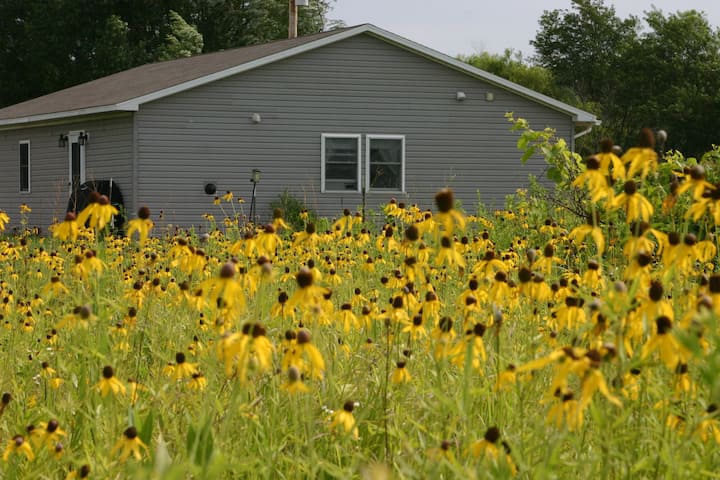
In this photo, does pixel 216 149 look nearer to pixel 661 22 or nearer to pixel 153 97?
pixel 153 97

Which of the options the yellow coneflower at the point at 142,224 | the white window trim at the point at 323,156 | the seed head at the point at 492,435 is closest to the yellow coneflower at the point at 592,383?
the seed head at the point at 492,435

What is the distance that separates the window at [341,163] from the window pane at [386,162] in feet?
1.02

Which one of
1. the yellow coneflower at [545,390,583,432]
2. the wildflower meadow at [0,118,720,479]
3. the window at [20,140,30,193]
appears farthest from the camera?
the window at [20,140,30,193]

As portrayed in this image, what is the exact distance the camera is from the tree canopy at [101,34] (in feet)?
109

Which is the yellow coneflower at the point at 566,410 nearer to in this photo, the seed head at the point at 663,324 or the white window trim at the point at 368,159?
the seed head at the point at 663,324

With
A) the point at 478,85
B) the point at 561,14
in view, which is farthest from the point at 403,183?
the point at 561,14

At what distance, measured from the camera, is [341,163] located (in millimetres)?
19766

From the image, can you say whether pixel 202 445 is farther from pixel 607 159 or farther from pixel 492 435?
pixel 607 159

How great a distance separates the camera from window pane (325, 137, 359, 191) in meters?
19.7

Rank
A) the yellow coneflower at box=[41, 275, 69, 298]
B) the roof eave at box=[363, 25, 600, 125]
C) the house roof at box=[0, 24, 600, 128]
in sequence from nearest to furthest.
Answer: the yellow coneflower at box=[41, 275, 69, 298], the house roof at box=[0, 24, 600, 128], the roof eave at box=[363, 25, 600, 125]

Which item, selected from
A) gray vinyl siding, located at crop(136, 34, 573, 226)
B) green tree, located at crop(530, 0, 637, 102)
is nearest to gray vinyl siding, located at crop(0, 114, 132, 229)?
gray vinyl siding, located at crop(136, 34, 573, 226)

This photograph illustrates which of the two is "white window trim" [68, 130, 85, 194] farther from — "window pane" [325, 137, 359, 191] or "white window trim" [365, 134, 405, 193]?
"white window trim" [365, 134, 405, 193]

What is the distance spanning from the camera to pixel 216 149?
19.2 m

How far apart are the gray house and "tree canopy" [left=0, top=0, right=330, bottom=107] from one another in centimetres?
1243
